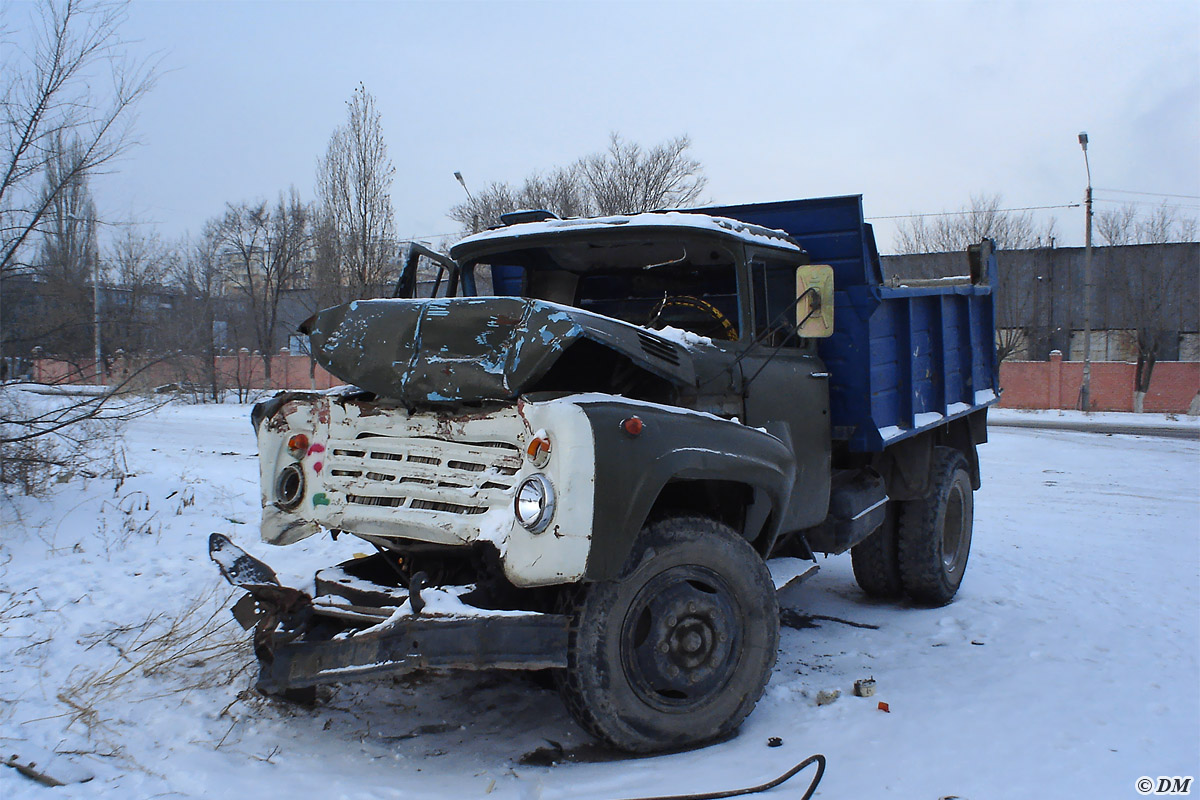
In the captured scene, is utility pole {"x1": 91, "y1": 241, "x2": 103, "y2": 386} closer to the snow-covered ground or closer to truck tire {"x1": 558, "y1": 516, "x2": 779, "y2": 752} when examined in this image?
the snow-covered ground

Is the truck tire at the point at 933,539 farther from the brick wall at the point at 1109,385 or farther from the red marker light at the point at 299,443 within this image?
the brick wall at the point at 1109,385

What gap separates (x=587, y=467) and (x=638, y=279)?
224cm

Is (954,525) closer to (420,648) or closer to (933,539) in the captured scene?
(933,539)

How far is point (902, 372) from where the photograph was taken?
549 cm

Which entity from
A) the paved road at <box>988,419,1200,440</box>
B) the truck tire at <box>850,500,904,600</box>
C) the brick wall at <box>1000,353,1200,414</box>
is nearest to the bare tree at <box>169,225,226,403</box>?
the truck tire at <box>850,500,904,600</box>

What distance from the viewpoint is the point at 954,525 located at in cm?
638

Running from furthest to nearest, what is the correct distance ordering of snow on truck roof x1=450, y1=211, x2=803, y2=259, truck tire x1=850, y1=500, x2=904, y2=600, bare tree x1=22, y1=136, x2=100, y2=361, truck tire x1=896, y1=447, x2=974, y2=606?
bare tree x1=22, y1=136, x2=100, y2=361 < truck tire x1=850, y1=500, x2=904, y2=600 < truck tire x1=896, y1=447, x2=974, y2=606 < snow on truck roof x1=450, y1=211, x2=803, y2=259

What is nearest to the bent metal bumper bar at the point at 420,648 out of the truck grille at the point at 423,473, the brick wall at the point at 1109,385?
the truck grille at the point at 423,473

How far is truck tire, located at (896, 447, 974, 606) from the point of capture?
5848 millimetres

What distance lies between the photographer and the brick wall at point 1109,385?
28.6 m

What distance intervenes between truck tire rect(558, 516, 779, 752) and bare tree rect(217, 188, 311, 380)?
111 feet

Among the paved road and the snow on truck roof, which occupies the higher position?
Result: the snow on truck roof

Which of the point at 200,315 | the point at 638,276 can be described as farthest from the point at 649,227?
the point at 200,315

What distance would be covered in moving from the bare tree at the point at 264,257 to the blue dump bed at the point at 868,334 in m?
32.3
